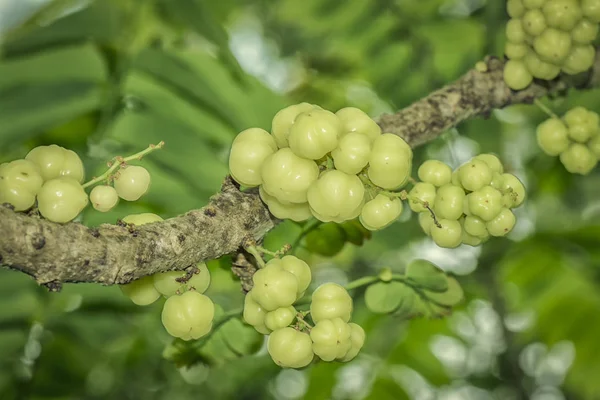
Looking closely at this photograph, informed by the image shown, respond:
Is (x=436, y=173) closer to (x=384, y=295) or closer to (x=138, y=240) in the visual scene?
(x=384, y=295)

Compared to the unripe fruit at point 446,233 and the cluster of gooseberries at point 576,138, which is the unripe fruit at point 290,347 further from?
the cluster of gooseberries at point 576,138

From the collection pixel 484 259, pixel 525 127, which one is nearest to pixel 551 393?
pixel 484 259

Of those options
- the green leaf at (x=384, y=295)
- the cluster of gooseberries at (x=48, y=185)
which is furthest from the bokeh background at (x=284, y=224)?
the cluster of gooseberries at (x=48, y=185)

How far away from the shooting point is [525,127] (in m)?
3.14

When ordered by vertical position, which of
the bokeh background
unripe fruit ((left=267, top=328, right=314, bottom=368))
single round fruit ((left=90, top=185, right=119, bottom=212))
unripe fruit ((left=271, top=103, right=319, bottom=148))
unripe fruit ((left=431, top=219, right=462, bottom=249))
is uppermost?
unripe fruit ((left=271, top=103, right=319, bottom=148))

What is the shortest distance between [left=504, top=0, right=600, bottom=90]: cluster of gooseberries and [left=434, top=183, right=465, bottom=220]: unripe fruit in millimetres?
576

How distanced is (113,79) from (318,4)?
94 cm

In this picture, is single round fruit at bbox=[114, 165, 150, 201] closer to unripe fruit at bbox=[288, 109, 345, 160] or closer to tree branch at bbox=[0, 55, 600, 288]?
tree branch at bbox=[0, 55, 600, 288]

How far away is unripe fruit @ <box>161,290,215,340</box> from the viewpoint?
1.19 metres

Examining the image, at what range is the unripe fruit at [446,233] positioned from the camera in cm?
146

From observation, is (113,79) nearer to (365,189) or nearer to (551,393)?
(365,189)

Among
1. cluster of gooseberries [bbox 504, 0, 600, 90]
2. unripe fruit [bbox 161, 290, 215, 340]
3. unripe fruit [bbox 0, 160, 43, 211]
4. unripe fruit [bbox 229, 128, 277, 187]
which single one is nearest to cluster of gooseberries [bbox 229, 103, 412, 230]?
unripe fruit [bbox 229, 128, 277, 187]

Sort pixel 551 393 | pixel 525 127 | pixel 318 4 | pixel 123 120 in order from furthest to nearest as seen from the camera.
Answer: pixel 551 393, pixel 525 127, pixel 318 4, pixel 123 120

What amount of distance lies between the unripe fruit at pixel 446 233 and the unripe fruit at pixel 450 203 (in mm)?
14
